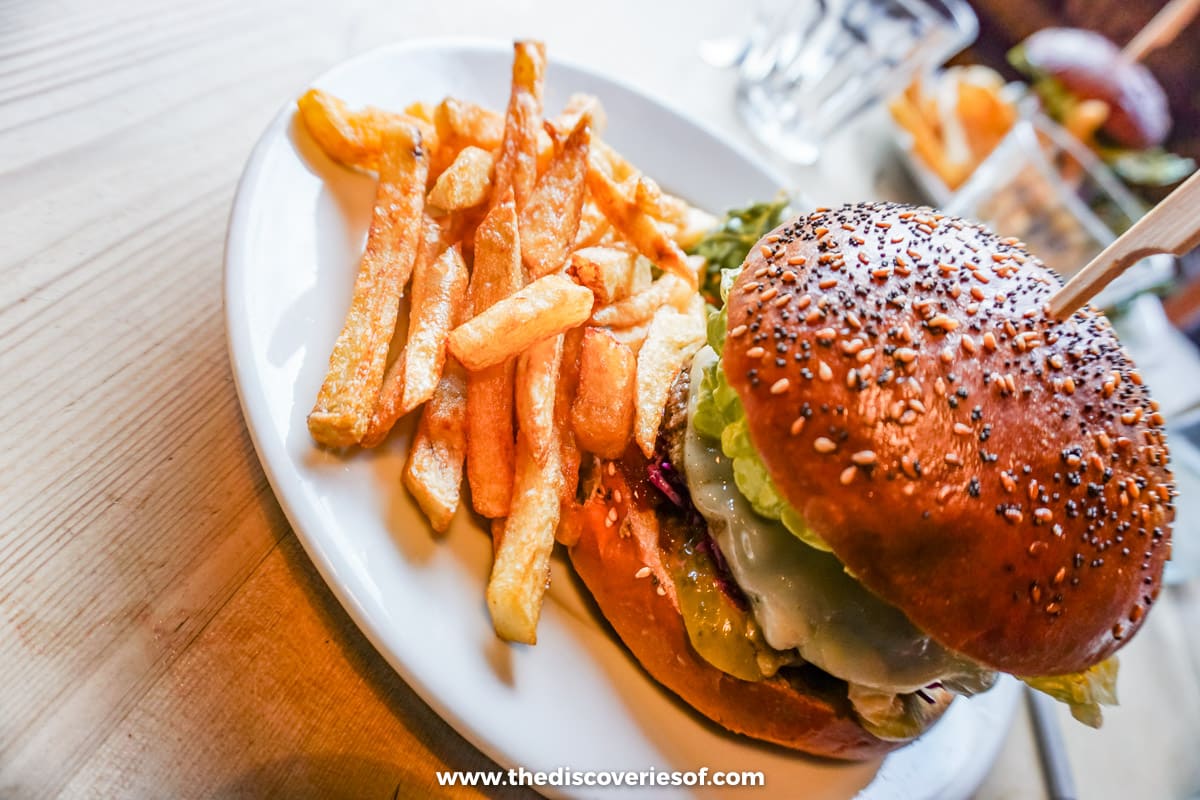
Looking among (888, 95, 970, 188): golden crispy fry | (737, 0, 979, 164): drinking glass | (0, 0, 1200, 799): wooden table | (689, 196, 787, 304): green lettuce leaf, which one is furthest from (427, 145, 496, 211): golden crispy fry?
(888, 95, 970, 188): golden crispy fry

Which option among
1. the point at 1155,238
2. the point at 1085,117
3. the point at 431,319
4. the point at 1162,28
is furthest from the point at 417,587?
the point at 1162,28

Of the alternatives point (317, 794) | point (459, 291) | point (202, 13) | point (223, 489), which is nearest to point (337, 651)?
point (317, 794)

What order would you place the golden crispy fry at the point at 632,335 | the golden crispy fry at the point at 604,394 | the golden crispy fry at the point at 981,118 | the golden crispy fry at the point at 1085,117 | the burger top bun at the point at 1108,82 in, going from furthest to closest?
1. the burger top bun at the point at 1108,82
2. the golden crispy fry at the point at 1085,117
3. the golden crispy fry at the point at 981,118
4. the golden crispy fry at the point at 632,335
5. the golden crispy fry at the point at 604,394

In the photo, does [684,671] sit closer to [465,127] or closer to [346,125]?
[465,127]

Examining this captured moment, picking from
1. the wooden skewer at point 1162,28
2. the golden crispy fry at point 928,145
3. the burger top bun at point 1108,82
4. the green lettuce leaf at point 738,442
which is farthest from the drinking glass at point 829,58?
the wooden skewer at point 1162,28

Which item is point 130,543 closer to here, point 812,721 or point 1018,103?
point 812,721

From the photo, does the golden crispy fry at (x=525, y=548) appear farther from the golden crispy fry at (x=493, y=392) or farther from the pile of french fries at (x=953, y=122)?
the pile of french fries at (x=953, y=122)
